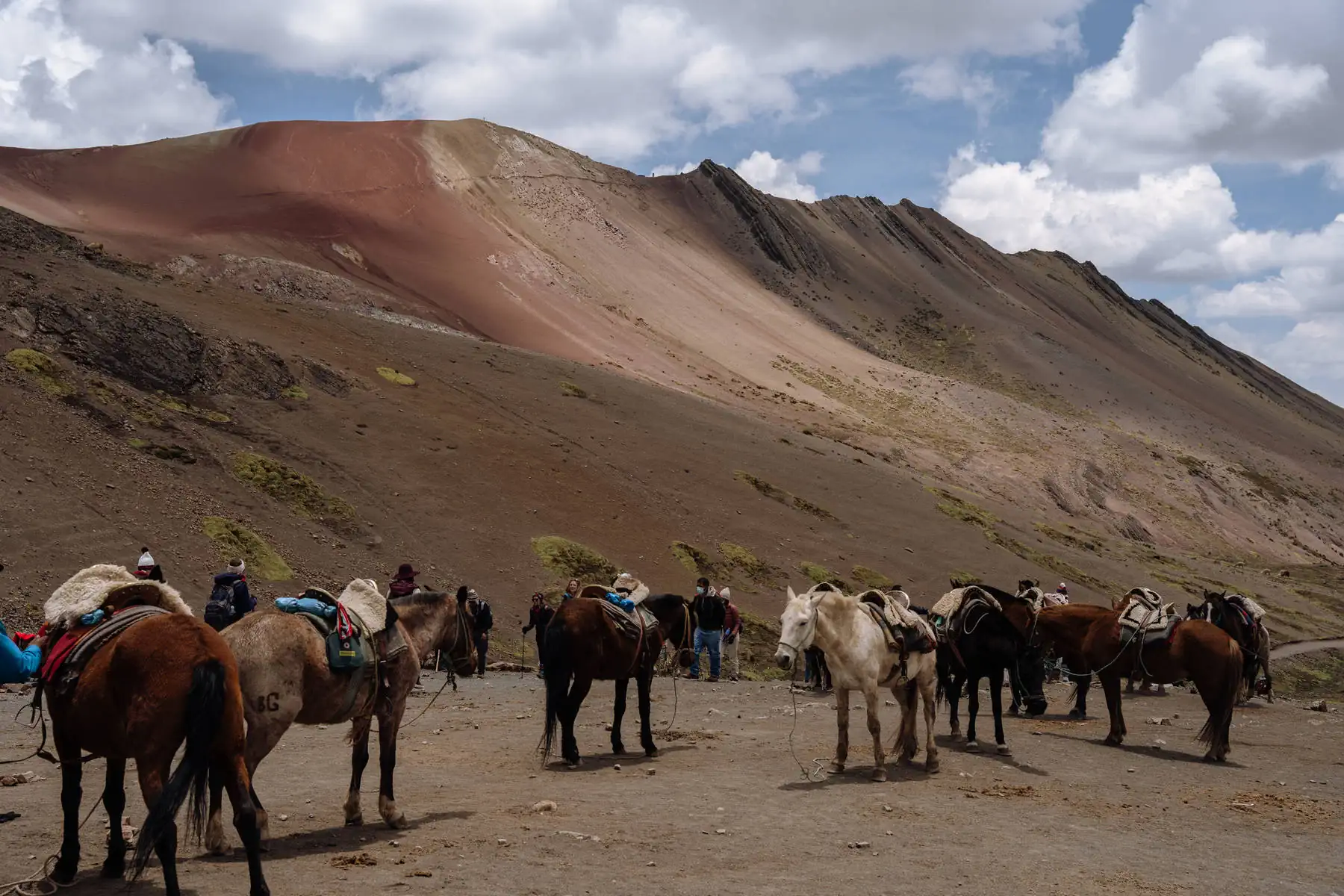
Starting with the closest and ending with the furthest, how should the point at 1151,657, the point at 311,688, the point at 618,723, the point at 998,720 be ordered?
the point at 311,688 < the point at 618,723 < the point at 998,720 < the point at 1151,657

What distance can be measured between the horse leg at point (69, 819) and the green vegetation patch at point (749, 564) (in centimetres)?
3169

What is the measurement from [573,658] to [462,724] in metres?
4.30

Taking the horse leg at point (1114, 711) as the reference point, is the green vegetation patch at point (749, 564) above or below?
above

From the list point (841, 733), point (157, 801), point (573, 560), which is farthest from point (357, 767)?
point (573, 560)

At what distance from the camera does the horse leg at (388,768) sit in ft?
36.0

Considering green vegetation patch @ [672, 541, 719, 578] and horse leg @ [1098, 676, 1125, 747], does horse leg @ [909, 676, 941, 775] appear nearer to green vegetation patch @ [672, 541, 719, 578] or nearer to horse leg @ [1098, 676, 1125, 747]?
horse leg @ [1098, 676, 1125, 747]

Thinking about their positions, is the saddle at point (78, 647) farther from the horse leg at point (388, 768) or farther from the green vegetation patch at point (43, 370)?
the green vegetation patch at point (43, 370)

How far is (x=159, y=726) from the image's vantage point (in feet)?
26.8

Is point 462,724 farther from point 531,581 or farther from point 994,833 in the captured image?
point 531,581

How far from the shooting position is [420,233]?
267 feet

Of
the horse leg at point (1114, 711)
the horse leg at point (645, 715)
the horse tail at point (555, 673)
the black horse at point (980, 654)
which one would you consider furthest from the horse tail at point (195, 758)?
the horse leg at point (1114, 711)

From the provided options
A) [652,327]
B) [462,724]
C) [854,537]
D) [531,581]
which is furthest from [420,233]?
[462,724]

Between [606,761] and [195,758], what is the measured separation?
8028mm

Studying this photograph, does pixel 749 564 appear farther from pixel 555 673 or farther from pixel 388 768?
pixel 388 768
